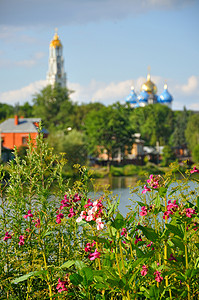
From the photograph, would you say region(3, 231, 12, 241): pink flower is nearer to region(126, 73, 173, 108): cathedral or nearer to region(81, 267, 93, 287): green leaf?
region(81, 267, 93, 287): green leaf

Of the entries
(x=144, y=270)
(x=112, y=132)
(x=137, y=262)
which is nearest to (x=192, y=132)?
(x=112, y=132)

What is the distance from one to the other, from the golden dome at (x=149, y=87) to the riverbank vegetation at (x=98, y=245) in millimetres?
52700

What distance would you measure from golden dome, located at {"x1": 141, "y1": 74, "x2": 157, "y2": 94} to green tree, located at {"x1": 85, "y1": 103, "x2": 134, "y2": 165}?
21.5 meters

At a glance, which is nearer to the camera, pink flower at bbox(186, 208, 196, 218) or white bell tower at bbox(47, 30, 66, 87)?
pink flower at bbox(186, 208, 196, 218)

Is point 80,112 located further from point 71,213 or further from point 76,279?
point 76,279

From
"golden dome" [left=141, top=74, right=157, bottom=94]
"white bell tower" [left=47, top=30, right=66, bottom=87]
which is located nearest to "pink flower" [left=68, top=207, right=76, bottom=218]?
"golden dome" [left=141, top=74, right=157, bottom=94]

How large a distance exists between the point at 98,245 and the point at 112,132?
31.6 meters

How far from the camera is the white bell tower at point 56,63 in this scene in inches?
3376

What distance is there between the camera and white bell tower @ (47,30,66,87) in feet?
281

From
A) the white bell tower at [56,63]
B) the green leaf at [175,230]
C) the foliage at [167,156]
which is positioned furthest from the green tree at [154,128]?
the white bell tower at [56,63]

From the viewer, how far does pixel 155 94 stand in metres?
60.6

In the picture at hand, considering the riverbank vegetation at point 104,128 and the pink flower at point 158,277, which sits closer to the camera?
the pink flower at point 158,277

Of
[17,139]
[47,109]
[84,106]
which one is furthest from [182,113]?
[17,139]

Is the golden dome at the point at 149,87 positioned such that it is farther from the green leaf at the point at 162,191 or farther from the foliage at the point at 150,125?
the green leaf at the point at 162,191
